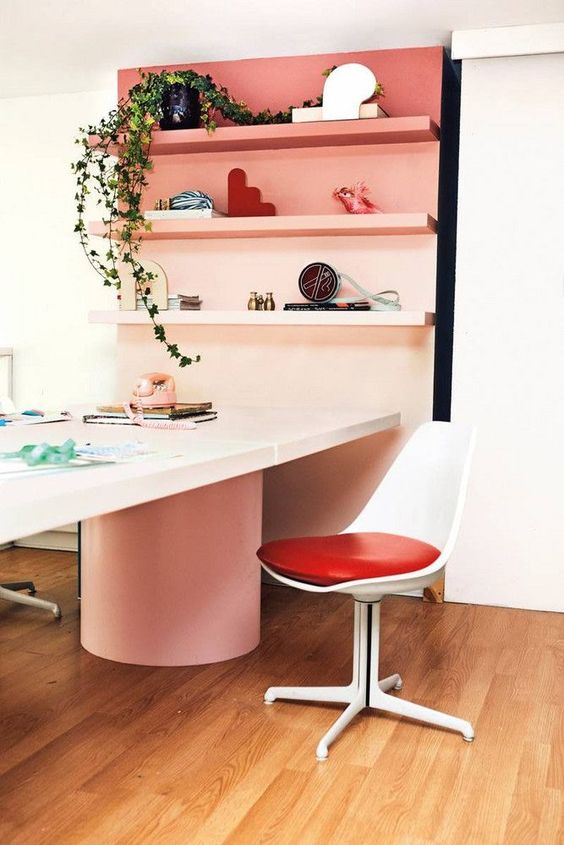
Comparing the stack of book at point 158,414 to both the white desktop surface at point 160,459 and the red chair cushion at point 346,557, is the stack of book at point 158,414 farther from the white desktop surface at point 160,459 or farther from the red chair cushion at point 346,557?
the red chair cushion at point 346,557

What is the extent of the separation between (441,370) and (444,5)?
1492 millimetres

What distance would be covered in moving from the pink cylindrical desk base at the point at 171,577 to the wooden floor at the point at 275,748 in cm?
9

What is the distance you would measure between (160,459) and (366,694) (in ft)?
3.58

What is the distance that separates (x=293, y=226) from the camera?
4.04 metres

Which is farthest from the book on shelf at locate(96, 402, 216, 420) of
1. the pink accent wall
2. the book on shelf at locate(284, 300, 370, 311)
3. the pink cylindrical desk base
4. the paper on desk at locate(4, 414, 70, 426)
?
the pink accent wall

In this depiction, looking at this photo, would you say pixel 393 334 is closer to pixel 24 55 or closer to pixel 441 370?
pixel 441 370

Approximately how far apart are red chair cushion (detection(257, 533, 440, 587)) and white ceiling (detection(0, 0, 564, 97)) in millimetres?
2012

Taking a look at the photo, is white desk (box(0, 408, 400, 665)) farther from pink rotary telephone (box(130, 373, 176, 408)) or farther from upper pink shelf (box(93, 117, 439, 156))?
upper pink shelf (box(93, 117, 439, 156))

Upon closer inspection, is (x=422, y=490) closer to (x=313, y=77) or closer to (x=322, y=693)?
(x=322, y=693)

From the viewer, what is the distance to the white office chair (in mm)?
2479

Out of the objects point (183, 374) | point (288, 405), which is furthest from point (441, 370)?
point (183, 374)

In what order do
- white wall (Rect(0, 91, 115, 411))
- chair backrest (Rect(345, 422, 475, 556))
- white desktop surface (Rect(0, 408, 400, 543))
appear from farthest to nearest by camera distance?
white wall (Rect(0, 91, 115, 411)) < chair backrest (Rect(345, 422, 475, 556)) < white desktop surface (Rect(0, 408, 400, 543))

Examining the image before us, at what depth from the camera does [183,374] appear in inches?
177

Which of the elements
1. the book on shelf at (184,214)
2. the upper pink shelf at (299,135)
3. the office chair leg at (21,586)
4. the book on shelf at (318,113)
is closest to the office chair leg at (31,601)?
the office chair leg at (21,586)
